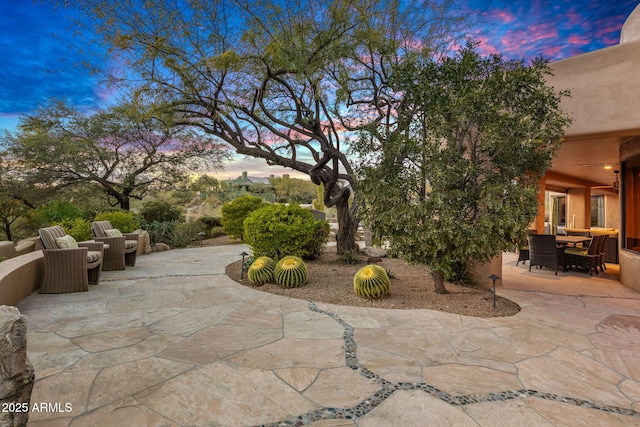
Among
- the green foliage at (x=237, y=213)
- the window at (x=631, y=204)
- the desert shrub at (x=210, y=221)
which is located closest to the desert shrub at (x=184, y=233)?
the desert shrub at (x=210, y=221)

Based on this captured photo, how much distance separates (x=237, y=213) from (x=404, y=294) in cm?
820

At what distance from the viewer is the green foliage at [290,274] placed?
19.0ft

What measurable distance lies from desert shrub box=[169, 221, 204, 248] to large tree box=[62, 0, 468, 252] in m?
4.99

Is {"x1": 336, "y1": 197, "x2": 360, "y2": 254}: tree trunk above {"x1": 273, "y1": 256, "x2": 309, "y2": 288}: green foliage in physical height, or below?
above

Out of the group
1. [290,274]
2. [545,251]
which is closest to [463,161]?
[290,274]

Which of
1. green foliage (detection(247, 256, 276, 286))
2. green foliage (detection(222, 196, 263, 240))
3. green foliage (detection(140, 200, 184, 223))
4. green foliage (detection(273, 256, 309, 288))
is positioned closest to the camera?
green foliage (detection(273, 256, 309, 288))

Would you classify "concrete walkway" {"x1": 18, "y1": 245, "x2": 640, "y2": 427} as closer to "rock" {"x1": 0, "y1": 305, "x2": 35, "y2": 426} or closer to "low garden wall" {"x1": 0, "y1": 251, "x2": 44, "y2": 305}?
"low garden wall" {"x1": 0, "y1": 251, "x2": 44, "y2": 305}

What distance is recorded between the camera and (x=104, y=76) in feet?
22.4

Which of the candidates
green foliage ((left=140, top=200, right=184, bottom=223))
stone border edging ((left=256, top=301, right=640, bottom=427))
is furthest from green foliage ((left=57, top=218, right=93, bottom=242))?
stone border edging ((left=256, top=301, right=640, bottom=427))

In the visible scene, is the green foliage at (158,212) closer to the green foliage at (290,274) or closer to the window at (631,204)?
the green foliage at (290,274)

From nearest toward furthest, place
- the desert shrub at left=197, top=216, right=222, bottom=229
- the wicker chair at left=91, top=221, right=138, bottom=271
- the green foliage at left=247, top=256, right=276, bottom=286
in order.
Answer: the green foliage at left=247, top=256, right=276, bottom=286 → the wicker chair at left=91, top=221, right=138, bottom=271 → the desert shrub at left=197, top=216, right=222, bottom=229

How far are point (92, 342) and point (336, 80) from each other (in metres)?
6.26

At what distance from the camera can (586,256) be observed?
24.7 feet

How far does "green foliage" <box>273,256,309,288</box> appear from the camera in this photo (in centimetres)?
578
